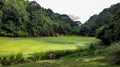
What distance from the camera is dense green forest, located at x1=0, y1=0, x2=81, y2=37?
6894 cm

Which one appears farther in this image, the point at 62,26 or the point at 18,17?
the point at 62,26

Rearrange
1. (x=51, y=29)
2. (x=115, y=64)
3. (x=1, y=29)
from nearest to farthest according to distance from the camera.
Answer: (x=115, y=64)
(x=1, y=29)
(x=51, y=29)

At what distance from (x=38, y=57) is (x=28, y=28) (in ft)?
140

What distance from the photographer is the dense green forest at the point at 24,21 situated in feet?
226

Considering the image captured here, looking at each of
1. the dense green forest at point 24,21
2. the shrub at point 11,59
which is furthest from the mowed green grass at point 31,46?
the dense green forest at point 24,21

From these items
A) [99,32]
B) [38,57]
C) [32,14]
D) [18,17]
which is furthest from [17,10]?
[38,57]

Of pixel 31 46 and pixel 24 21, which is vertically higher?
pixel 24 21

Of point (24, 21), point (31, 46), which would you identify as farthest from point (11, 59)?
point (24, 21)

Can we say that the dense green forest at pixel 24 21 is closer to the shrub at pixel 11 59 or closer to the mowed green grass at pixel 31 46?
the mowed green grass at pixel 31 46

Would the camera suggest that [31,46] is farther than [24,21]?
No

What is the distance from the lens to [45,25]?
255 feet

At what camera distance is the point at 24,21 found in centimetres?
7312

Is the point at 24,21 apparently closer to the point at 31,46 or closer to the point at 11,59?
the point at 31,46

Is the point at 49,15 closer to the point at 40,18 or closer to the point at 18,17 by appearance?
the point at 40,18
